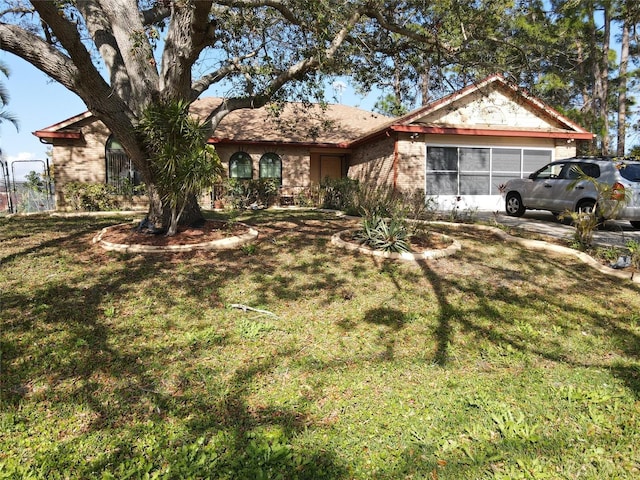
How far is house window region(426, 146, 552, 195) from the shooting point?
14672mm

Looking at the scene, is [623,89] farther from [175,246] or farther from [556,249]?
[175,246]

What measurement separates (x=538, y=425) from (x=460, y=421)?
52 centimetres

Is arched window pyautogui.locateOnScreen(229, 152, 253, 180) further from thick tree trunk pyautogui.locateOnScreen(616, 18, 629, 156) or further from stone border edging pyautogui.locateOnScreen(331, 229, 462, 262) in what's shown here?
thick tree trunk pyautogui.locateOnScreen(616, 18, 629, 156)

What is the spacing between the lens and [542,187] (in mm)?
11312

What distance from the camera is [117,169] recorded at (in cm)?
1550

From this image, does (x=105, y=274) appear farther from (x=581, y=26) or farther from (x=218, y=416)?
(x=581, y=26)

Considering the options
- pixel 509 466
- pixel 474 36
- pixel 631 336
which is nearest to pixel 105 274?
pixel 509 466

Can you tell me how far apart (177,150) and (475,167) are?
12036 mm

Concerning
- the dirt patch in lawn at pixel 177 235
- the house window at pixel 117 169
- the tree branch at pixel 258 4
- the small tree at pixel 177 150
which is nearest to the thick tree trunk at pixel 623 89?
the tree branch at pixel 258 4

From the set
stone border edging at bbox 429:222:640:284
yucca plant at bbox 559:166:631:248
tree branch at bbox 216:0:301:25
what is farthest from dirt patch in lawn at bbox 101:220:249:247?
yucca plant at bbox 559:166:631:248

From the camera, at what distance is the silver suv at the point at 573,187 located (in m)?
9.21

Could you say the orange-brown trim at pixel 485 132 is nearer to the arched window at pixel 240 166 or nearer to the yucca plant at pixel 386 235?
the arched window at pixel 240 166

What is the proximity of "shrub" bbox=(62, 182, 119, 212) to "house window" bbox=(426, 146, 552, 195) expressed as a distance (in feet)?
37.9

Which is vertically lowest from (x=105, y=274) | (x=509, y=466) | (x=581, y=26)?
(x=509, y=466)
